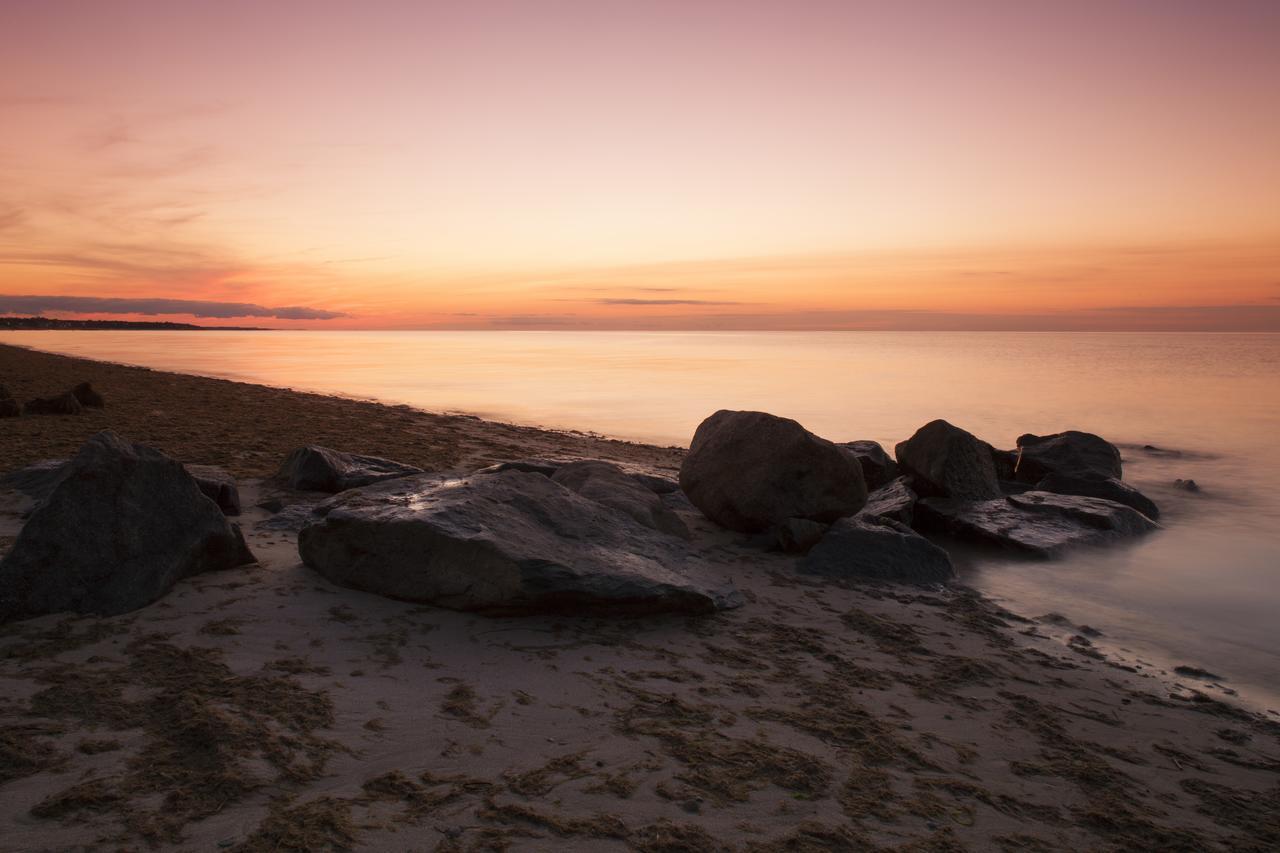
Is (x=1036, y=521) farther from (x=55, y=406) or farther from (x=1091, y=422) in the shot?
(x=1091, y=422)

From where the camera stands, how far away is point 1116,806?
135 inches

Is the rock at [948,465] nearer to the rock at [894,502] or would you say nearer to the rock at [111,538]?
the rock at [894,502]

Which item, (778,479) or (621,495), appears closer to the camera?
(621,495)

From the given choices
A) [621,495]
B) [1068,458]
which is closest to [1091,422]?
[1068,458]

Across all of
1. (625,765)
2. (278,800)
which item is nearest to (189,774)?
(278,800)

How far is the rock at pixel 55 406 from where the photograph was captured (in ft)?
43.0

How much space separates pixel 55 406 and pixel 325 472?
333 inches

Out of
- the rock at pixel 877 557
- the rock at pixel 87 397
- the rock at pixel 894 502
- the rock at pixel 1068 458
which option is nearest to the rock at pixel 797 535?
the rock at pixel 877 557

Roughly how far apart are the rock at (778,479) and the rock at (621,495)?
0.73 meters

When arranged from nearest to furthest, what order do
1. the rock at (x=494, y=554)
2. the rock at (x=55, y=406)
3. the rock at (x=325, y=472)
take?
the rock at (x=494, y=554), the rock at (x=325, y=472), the rock at (x=55, y=406)

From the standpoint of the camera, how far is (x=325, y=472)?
327 inches

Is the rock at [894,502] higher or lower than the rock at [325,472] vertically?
lower

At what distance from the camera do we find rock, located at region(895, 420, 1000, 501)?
971 centimetres

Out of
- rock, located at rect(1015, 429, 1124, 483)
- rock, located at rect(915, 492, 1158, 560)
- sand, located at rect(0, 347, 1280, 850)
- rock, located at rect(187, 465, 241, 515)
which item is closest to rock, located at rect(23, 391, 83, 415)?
rock, located at rect(187, 465, 241, 515)
